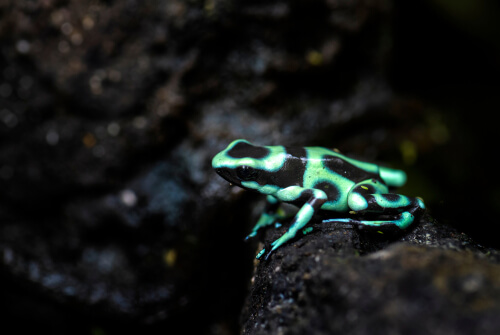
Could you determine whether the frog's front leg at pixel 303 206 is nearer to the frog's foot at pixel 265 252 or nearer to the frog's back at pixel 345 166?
the frog's foot at pixel 265 252

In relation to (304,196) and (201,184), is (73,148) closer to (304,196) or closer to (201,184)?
(201,184)

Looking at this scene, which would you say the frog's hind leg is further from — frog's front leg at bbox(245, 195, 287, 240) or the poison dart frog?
frog's front leg at bbox(245, 195, 287, 240)

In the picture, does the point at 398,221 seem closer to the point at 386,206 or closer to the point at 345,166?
the point at 386,206

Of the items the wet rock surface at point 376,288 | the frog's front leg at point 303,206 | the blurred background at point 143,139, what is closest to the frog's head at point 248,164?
the frog's front leg at point 303,206

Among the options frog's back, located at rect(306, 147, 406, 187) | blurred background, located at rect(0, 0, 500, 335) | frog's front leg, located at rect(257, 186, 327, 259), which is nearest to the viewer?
frog's front leg, located at rect(257, 186, 327, 259)

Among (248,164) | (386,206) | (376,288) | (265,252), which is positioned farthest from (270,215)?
(376,288)

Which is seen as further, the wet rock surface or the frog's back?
the frog's back

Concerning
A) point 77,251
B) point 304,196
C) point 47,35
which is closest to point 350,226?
point 304,196

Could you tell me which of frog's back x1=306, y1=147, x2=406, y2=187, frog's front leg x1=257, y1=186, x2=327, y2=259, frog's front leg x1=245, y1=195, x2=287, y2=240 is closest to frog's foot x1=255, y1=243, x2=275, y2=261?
frog's front leg x1=257, y1=186, x2=327, y2=259
